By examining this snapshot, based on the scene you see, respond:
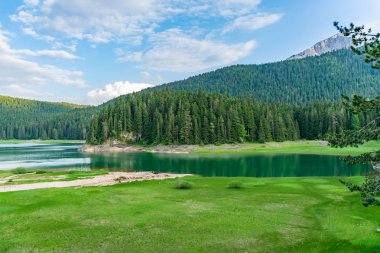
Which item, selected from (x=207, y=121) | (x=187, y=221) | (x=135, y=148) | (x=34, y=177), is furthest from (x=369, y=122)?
(x=135, y=148)

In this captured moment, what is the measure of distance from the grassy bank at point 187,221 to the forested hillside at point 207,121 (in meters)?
117

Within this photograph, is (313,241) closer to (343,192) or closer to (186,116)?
(343,192)

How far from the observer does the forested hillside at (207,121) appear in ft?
527

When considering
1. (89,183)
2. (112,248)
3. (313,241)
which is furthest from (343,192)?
(89,183)

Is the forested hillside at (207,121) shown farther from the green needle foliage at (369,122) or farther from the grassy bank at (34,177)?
the green needle foliage at (369,122)

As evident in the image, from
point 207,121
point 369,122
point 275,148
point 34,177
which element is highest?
point 207,121

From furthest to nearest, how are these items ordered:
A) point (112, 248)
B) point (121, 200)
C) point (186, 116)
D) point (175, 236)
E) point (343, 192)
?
point (186, 116) → point (343, 192) → point (121, 200) → point (175, 236) → point (112, 248)

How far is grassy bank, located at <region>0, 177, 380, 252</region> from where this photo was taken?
23156mm

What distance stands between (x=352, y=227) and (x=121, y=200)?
914 inches

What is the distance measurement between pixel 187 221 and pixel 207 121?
13256 cm

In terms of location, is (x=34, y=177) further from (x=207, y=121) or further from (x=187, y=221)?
(x=207, y=121)

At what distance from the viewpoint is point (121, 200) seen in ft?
124

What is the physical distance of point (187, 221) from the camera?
2861cm

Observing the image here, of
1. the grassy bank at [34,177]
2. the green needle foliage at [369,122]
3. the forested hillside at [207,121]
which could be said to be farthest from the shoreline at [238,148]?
the green needle foliage at [369,122]
